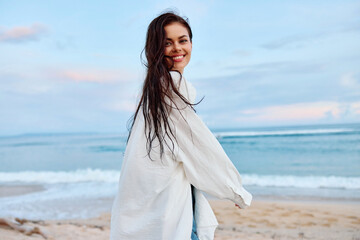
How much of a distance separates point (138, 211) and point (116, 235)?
15 cm

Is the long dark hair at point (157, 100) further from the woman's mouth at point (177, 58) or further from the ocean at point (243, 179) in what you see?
the ocean at point (243, 179)

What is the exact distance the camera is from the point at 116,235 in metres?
1.43

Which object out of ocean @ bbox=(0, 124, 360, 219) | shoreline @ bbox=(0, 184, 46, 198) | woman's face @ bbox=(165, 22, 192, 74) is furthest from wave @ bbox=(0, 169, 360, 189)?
woman's face @ bbox=(165, 22, 192, 74)

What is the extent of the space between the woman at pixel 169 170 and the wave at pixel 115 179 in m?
7.89

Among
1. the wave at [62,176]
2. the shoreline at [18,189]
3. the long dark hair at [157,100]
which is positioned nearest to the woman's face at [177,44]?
the long dark hair at [157,100]

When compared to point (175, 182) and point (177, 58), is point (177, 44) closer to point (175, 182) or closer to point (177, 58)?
point (177, 58)

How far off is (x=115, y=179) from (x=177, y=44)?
31.8 feet

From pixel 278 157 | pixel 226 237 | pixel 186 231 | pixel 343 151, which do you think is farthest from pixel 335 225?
pixel 343 151

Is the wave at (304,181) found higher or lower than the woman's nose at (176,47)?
lower

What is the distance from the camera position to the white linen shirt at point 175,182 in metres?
1.38

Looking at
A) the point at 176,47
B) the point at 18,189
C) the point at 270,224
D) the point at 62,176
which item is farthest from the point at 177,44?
the point at 62,176

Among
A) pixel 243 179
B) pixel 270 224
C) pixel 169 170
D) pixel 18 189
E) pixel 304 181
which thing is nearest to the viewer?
pixel 169 170

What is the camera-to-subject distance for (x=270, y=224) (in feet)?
16.9

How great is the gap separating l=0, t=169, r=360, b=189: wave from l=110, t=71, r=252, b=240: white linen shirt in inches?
310
